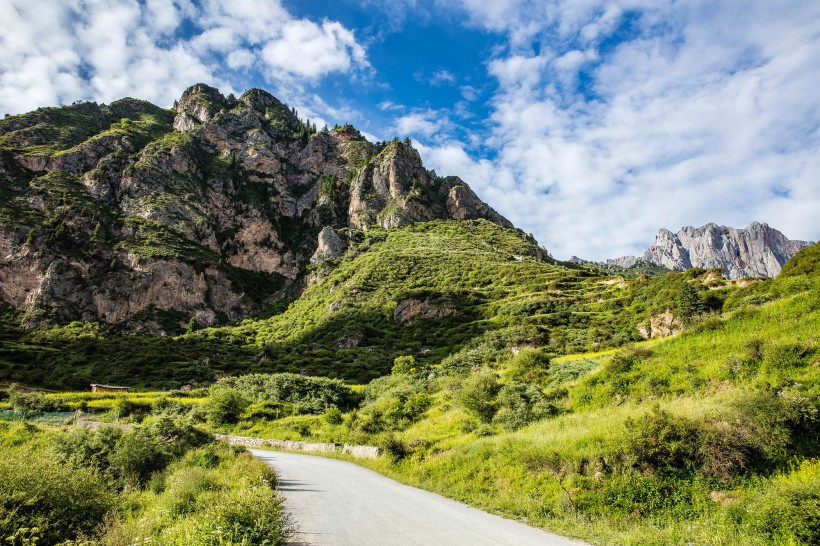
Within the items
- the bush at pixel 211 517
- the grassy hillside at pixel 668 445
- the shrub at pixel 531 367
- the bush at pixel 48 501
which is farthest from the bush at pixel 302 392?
the bush at pixel 48 501

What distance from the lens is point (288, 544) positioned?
895cm

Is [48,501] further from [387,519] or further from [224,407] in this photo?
[224,407]

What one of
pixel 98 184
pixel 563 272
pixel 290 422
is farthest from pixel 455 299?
pixel 98 184

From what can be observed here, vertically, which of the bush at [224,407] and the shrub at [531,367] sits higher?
the shrub at [531,367]

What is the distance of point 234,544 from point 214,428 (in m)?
38.0

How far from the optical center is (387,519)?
11688 millimetres

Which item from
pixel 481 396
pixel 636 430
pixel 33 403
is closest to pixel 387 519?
pixel 636 430

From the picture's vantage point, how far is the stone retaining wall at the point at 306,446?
1037 inches

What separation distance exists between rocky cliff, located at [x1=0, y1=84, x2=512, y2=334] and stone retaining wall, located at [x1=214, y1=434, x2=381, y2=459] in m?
88.0

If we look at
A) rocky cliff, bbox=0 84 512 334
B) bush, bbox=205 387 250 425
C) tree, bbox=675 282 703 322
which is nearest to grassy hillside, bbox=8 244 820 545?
bush, bbox=205 387 250 425

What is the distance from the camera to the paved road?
9633mm

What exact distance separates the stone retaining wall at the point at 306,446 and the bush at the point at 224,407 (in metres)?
5.05

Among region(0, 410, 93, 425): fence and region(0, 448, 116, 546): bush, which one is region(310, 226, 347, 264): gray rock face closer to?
region(0, 410, 93, 425): fence

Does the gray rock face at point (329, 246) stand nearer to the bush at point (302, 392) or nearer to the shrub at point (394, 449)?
the bush at point (302, 392)
